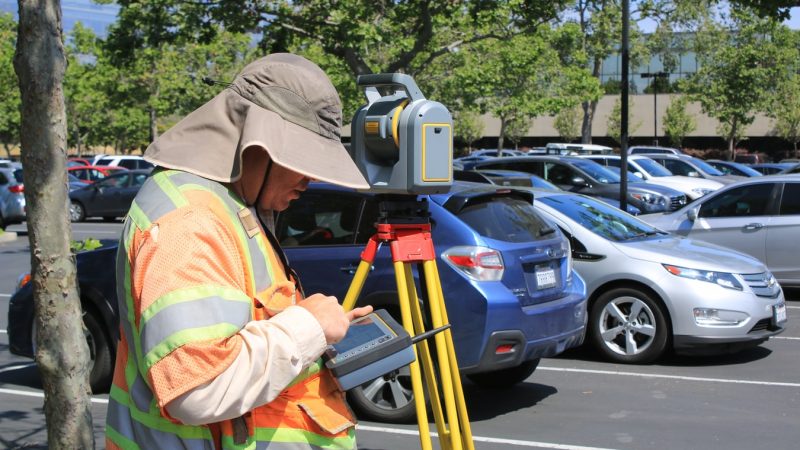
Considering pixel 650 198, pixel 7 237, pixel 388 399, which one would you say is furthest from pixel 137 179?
pixel 388 399

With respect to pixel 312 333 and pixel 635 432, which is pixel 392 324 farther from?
pixel 635 432

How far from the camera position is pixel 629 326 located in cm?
837

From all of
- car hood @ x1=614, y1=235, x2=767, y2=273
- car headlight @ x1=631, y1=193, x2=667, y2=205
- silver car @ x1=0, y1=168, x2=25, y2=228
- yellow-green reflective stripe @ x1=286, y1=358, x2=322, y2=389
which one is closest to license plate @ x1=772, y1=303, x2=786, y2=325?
car hood @ x1=614, y1=235, x2=767, y2=273

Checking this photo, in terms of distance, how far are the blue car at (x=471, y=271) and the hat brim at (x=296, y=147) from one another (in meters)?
3.95

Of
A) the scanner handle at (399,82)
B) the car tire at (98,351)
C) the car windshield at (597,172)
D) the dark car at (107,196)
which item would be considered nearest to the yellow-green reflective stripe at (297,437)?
→ the scanner handle at (399,82)

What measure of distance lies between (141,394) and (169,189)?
43 cm

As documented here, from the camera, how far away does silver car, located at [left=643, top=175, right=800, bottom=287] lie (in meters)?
11.9

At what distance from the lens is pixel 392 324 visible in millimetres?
2428

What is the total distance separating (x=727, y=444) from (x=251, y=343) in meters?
4.82

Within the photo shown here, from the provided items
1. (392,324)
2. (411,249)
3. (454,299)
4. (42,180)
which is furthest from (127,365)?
(454,299)

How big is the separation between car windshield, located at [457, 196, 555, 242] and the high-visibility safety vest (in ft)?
14.4

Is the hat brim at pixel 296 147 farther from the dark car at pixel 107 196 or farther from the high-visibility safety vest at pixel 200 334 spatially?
the dark car at pixel 107 196

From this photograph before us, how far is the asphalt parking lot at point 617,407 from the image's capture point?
6.13m

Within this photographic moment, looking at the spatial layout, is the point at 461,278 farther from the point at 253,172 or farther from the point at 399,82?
the point at 253,172
